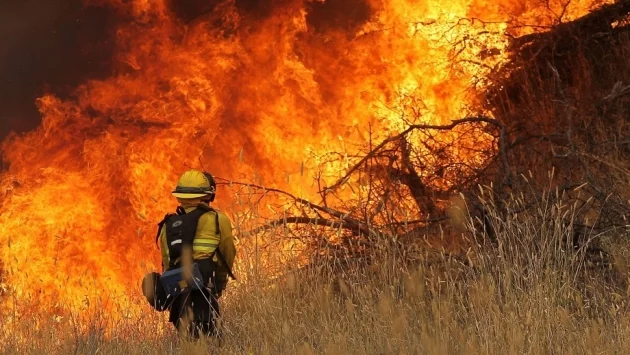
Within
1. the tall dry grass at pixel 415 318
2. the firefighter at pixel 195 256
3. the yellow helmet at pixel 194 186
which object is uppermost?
the yellow helmet at pixel 194 186

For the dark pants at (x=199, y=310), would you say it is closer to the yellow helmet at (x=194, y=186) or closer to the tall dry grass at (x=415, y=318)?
the tall dry grass at (x=415, y=318)

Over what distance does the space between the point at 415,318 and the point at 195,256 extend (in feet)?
4.63

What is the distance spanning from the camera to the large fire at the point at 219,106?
303 inches

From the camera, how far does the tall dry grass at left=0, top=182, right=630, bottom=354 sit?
412cm

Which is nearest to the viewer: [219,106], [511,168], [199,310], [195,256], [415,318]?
[415,318]

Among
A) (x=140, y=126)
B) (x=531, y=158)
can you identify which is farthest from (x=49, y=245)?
(x=531, y=158)

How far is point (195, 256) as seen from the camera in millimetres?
5125

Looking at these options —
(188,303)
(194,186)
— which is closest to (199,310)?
(188,303)

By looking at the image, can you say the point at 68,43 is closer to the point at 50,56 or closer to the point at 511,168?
the point at 50,56

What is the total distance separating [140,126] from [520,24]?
13.8 feet

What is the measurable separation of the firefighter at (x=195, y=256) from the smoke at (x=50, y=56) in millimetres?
3945

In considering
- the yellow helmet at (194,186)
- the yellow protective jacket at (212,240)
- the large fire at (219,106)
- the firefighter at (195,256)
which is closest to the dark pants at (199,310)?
the firefighter at (195,256)

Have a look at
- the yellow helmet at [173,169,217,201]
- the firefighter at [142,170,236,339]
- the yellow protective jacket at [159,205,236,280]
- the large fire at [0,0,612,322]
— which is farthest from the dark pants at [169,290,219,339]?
the large fire at [0,0,612,322]

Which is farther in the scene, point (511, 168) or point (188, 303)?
point (511, 168)
